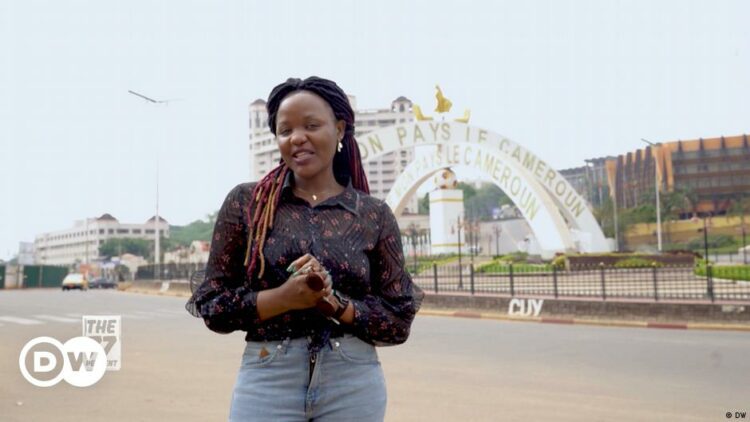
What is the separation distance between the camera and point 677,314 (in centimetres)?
1452

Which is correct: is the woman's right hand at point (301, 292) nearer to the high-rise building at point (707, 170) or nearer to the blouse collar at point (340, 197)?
the blouse collar at point (340, 197)

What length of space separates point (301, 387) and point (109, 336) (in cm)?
1171

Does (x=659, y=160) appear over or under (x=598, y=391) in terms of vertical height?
over

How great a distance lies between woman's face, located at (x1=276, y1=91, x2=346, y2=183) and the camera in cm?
203

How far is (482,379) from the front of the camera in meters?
7.64

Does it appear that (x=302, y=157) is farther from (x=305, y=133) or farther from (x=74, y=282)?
(x=74, y=282)

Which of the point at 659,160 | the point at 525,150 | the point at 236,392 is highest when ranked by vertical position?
the point at 659,160

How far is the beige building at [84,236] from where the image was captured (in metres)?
125

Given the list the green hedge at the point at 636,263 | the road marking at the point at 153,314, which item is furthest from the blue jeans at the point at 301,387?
the green hedge at the point at 636,263

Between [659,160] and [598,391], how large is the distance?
7769cm

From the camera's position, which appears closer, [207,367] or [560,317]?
[207,367]

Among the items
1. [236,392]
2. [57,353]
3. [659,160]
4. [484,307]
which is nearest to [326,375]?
[236,392]

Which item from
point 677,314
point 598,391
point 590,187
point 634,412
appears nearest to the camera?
point 634,412

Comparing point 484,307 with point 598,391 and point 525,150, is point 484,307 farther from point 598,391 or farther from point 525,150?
point 525,150
